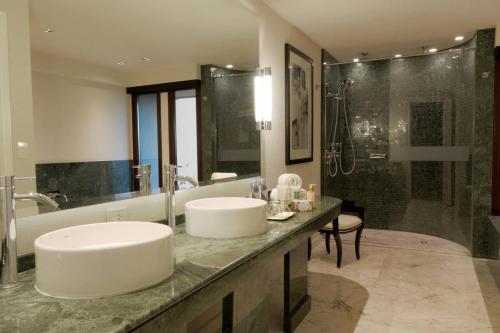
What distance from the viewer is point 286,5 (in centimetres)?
297

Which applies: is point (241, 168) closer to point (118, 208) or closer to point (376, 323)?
point (118, 208)

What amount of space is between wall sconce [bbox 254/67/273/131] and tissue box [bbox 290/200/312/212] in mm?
699

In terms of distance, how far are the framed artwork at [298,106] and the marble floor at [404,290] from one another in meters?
1.15

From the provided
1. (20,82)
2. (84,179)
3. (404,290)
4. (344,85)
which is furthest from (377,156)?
(20,82)

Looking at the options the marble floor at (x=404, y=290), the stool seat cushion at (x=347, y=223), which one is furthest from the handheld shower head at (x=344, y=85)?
the marble floor at (x=404, y=290)

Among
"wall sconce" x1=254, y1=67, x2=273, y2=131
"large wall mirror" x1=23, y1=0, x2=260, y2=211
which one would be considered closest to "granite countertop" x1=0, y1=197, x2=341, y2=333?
"large wall mirror" x1=23, y1=0, x2=260, y2=211

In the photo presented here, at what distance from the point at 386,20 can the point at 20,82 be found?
3077 mm

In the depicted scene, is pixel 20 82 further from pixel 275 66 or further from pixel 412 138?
pixel 412 138

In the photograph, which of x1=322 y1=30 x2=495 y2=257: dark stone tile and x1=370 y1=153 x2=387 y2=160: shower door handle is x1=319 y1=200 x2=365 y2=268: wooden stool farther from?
x1=370 y1=153 x2=387 y2=160: shower door handle

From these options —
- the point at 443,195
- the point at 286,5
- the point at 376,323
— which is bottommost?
the point at 376,323

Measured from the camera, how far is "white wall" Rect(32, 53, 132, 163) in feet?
4.39

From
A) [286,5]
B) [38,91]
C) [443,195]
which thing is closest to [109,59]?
[38,91]

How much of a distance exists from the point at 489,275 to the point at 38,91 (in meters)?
3.75

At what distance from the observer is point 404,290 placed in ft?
10.1
